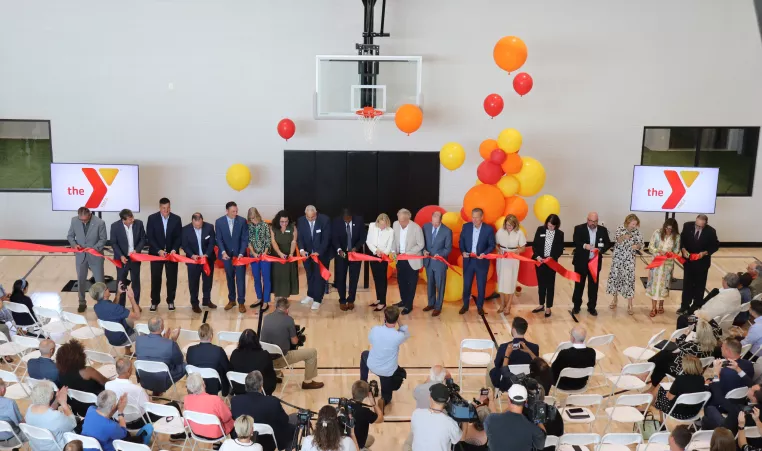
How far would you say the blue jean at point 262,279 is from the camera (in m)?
11.0

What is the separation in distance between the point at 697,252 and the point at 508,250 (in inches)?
106

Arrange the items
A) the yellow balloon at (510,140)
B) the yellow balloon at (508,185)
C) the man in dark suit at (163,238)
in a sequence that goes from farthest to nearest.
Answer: the yellow balloon at (508,185)
the yellow balloon at (510,140)
the man in dark suit at (163,238)

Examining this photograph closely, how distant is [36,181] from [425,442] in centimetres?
1404

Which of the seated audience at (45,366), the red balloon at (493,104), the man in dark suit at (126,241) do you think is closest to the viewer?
the seated audience at (45,366)

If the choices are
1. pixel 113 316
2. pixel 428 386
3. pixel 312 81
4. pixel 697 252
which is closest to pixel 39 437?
pixel 113 316

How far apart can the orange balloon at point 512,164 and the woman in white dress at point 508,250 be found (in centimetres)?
90

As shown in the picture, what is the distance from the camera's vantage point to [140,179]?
→ 1360 cm

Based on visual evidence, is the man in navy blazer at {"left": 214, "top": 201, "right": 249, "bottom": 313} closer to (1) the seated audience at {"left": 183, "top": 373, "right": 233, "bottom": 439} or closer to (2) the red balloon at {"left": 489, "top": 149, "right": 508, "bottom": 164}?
(2) the red balloon at {"left": 489, "top": 149, "right": 508, "bottom": 164}

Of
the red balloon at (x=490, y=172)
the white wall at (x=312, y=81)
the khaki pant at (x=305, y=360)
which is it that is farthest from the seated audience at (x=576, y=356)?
the white wall at (x=312, y=81)

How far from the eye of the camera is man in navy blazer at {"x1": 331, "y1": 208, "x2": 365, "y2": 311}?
10964 mm

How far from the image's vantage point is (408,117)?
12.1 m

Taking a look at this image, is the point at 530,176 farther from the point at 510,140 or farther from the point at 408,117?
the point at 408,117

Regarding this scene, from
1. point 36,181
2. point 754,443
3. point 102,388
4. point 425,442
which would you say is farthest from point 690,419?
point 36,181

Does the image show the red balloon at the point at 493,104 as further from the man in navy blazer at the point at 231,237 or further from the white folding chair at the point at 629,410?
the white folding chair at the point at 629,410
